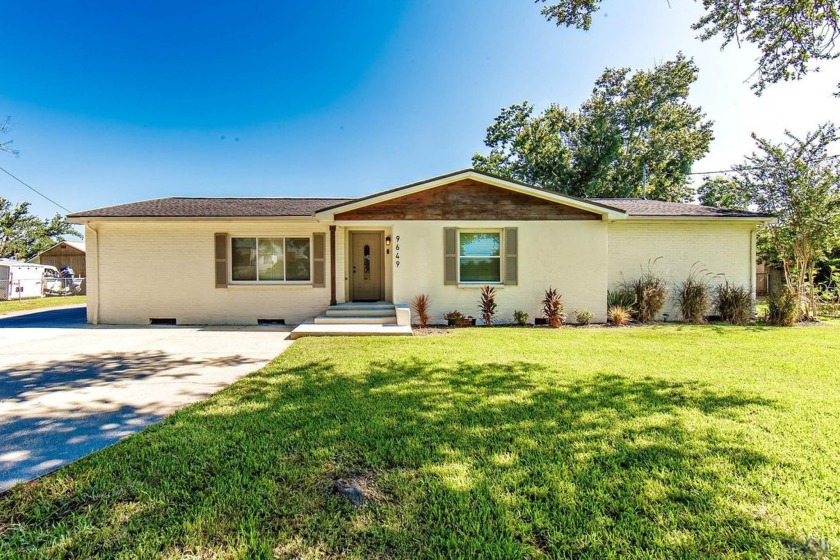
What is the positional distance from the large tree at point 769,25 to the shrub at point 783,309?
5.44 metres

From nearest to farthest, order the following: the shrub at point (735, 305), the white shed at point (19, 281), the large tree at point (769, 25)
A: the large tree at point (769, 25) → the shrub at point (735, 305) → the white shed at point (19, 281)

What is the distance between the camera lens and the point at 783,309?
30.3 feet

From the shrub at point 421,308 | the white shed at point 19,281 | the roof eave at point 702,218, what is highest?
the roof eave at point 702,218

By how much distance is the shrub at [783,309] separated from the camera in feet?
30.0

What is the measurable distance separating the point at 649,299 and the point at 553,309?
125 inches

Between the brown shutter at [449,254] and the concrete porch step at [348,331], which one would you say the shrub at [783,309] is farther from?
the concrete porch step at [348,331]

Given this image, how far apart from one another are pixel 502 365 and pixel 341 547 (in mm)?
3937

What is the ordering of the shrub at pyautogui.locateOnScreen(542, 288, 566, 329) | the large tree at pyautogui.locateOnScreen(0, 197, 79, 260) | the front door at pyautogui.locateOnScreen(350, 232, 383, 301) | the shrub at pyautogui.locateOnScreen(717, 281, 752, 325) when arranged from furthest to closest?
the large tree at pyautogui.locateOnScreen(0, 197, 79, 260)
the front door at pyautogui.locateOnScreen(350, 232, 383, 301)
the shrub at pyautogui.locateOnScreen(717, 281, 752, 325)
the shrub at pyautogui.locateOnScreen(542, 288, 566, 329)

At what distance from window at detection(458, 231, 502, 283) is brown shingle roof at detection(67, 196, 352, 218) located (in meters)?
3.81

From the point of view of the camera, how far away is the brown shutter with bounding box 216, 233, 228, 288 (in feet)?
32.3

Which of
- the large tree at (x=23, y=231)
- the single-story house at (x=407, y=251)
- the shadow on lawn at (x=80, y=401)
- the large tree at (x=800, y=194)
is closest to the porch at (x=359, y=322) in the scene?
the single-story house at (x=407, y=251)

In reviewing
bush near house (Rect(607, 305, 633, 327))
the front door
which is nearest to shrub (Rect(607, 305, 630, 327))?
bush near house (Rect(607, 305, 633, 327))

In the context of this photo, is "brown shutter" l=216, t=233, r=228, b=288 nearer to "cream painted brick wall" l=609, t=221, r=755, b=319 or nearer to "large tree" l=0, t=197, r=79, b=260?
"cream painted brick wall" l=609, t=221, r=755, b=319

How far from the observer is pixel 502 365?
210 inches
